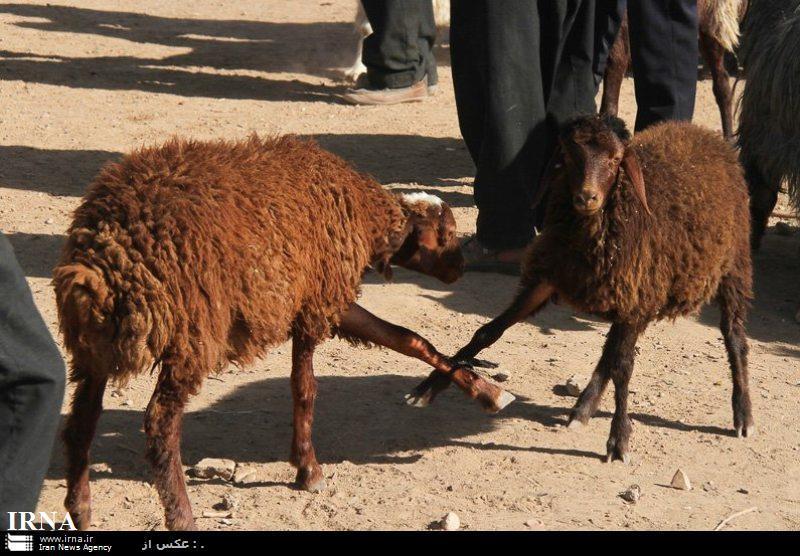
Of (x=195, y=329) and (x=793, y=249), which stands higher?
(x=195, y=329)

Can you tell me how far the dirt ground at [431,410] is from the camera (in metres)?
4.43

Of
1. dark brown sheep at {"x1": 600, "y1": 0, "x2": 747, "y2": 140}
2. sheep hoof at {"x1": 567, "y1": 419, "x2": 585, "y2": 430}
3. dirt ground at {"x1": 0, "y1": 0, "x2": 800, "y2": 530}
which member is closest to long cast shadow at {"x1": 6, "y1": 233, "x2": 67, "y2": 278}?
dirt ground at {"x1": 0, "y1": 0, "x2": 800, "y2": 530}

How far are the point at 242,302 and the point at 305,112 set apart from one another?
6.15 metres

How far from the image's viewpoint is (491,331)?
5.25 m

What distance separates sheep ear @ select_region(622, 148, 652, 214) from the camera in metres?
4.70

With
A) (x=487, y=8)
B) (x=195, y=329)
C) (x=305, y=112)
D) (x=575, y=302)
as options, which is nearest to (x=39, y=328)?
(x=195, y=329)

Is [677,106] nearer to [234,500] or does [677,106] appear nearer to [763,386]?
[763,386]

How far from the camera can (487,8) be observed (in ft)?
19.8

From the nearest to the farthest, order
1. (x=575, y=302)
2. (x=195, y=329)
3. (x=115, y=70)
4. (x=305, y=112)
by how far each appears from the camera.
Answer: (x=195, y=329), (x=575, y=302), (x=305, y=112), (x=115, y=70)

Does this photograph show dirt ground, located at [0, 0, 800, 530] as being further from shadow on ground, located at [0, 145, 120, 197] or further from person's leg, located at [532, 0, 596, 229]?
person's leg, located at [532, 0, 596, 229]

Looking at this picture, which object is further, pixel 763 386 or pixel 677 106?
pixel 677 106

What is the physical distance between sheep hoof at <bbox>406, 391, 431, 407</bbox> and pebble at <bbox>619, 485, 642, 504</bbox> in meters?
0.96

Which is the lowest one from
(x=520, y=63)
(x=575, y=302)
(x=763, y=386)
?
(x=763, y=386)

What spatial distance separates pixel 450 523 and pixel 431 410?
113 centimetres
